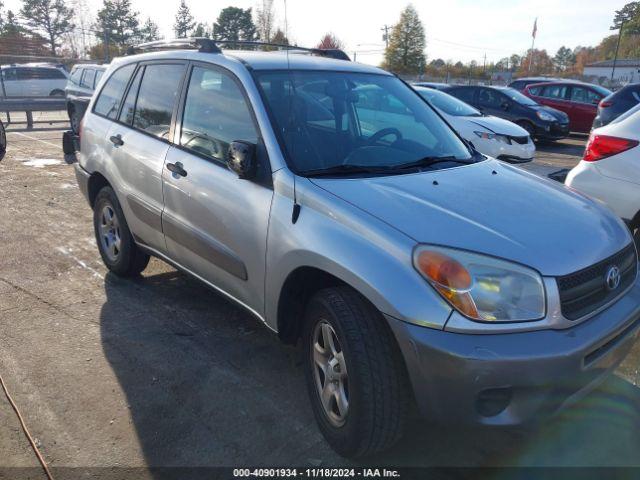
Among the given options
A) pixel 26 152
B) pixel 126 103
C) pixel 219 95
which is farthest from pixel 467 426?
pixel 26 152

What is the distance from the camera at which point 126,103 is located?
4449 millimetres

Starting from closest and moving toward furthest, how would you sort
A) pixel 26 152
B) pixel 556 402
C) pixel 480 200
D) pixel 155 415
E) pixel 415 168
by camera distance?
pixel 556 402 < pixel 480 200 < pixel 155 415 < pixel 415 168 < pixel 26 152

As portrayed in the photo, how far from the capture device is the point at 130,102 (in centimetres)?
439

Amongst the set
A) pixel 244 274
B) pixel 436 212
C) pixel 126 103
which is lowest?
pixel 244 274

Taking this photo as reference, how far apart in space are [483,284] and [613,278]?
78 cm

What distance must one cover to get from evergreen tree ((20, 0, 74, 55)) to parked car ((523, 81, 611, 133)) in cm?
5343

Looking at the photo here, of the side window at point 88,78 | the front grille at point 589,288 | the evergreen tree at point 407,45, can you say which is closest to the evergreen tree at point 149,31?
the evergreen tree at point 407,45

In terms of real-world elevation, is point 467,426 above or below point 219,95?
below

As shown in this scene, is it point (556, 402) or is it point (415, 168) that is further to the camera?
point (415, 168)

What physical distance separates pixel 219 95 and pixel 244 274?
3.80ft

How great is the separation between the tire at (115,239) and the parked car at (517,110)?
1133cm

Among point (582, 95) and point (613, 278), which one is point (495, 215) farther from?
point (582, 95)

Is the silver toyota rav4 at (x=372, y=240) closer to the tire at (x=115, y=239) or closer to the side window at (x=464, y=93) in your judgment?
the tire at (x=115, y=239)

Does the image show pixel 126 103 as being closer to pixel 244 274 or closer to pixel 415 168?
pixel 244 274
